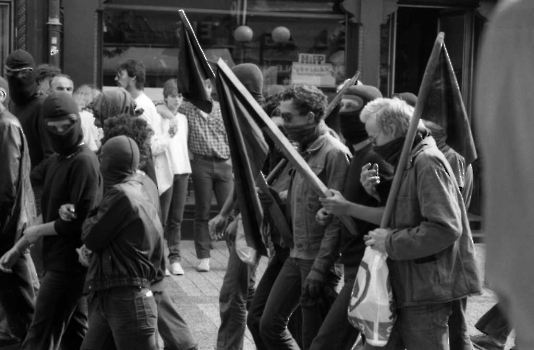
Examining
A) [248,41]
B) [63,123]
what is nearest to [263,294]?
[63,123]

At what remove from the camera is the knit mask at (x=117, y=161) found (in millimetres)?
5363

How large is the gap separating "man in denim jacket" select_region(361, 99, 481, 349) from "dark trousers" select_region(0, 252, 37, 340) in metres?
2.98

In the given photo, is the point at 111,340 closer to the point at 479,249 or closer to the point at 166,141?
the point at 166,141

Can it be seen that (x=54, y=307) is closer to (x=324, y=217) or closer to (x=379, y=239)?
(x=324, y=217)

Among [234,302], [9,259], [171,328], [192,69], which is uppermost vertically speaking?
[192,69]

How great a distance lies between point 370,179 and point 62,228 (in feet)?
6.48

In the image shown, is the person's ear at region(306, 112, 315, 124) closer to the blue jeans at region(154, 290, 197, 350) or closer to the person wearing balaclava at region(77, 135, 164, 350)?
the person wearing balaclava at region(77, 135, 164, 350)

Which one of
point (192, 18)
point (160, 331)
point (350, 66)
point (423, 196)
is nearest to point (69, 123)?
point (160, 331)

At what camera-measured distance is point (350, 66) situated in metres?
12.5

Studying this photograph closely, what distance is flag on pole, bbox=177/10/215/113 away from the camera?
5539mm

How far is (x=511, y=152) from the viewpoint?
3.54 ft

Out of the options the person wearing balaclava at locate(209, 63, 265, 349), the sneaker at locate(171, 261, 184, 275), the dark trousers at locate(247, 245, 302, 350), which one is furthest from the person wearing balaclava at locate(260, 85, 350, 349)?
the sneaker at locate(171, 261, 184, 275)

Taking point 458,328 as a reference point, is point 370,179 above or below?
above

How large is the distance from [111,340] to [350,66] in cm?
775
